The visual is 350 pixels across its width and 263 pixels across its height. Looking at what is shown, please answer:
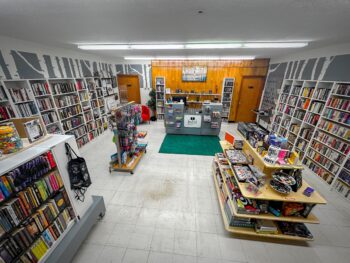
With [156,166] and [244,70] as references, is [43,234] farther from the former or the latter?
[244,70]

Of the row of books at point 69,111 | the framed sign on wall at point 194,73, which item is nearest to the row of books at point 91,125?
the row of books at point 69,111

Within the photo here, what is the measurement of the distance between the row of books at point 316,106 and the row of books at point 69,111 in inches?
267

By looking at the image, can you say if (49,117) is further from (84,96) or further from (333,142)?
(333,142)

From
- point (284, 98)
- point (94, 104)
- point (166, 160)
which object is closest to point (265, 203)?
point (166, 160)

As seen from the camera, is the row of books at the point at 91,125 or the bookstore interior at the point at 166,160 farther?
the row of books at the point at 91,125

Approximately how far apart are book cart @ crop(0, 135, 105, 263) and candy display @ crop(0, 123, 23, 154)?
0.07 m

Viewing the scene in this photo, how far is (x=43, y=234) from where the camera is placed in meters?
1.58

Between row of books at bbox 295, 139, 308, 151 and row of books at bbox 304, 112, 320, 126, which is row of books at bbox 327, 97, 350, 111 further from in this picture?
row of books at bbox 295, 139, 308, 151

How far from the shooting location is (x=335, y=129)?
315 cm

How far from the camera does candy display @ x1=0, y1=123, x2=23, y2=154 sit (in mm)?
1390

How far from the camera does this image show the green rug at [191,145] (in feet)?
15.0

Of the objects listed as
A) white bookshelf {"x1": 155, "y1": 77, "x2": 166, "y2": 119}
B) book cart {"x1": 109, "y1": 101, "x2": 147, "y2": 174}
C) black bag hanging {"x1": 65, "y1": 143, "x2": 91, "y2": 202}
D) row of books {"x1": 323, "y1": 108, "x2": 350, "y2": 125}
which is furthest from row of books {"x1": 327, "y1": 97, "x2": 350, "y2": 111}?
white bookshelf {"x1": 155, "y1": 77, "x2": 166, "y2": 119}

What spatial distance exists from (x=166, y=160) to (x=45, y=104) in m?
3.44

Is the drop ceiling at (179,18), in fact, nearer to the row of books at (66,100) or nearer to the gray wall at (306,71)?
the gray wall at (306,71)
